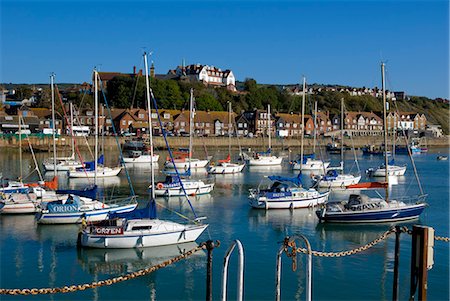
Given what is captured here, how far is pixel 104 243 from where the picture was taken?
19.7m

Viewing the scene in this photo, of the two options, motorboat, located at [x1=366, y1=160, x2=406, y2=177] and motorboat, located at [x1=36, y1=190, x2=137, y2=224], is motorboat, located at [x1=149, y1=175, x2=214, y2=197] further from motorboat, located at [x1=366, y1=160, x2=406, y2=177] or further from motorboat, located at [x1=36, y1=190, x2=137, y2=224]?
motorboat, located at [x1=366, y1=160, x2=406, y2=177]

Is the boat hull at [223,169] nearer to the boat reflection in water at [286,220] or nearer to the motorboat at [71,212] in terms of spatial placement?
the boat reflection in water at [286,220]

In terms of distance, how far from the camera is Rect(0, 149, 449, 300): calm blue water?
16.0 metres

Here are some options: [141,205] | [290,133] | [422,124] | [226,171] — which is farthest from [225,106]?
[141,205]

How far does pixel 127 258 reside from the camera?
62.5ft

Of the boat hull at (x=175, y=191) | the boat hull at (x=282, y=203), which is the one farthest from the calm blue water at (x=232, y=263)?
the boat hull at (x=175, y=191)

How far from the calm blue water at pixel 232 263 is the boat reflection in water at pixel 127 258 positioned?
34 millimetres

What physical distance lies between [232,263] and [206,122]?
283 feet

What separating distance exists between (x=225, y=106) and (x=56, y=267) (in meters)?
108

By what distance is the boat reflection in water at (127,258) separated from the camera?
712 inches

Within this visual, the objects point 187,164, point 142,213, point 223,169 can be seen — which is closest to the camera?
point 142,213

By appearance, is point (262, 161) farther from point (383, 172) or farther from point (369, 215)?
point (369, 215)

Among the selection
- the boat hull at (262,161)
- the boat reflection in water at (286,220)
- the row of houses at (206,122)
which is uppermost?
the row of houses at (206,122)

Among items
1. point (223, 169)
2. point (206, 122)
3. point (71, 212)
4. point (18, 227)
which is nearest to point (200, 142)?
point (206, 122)
